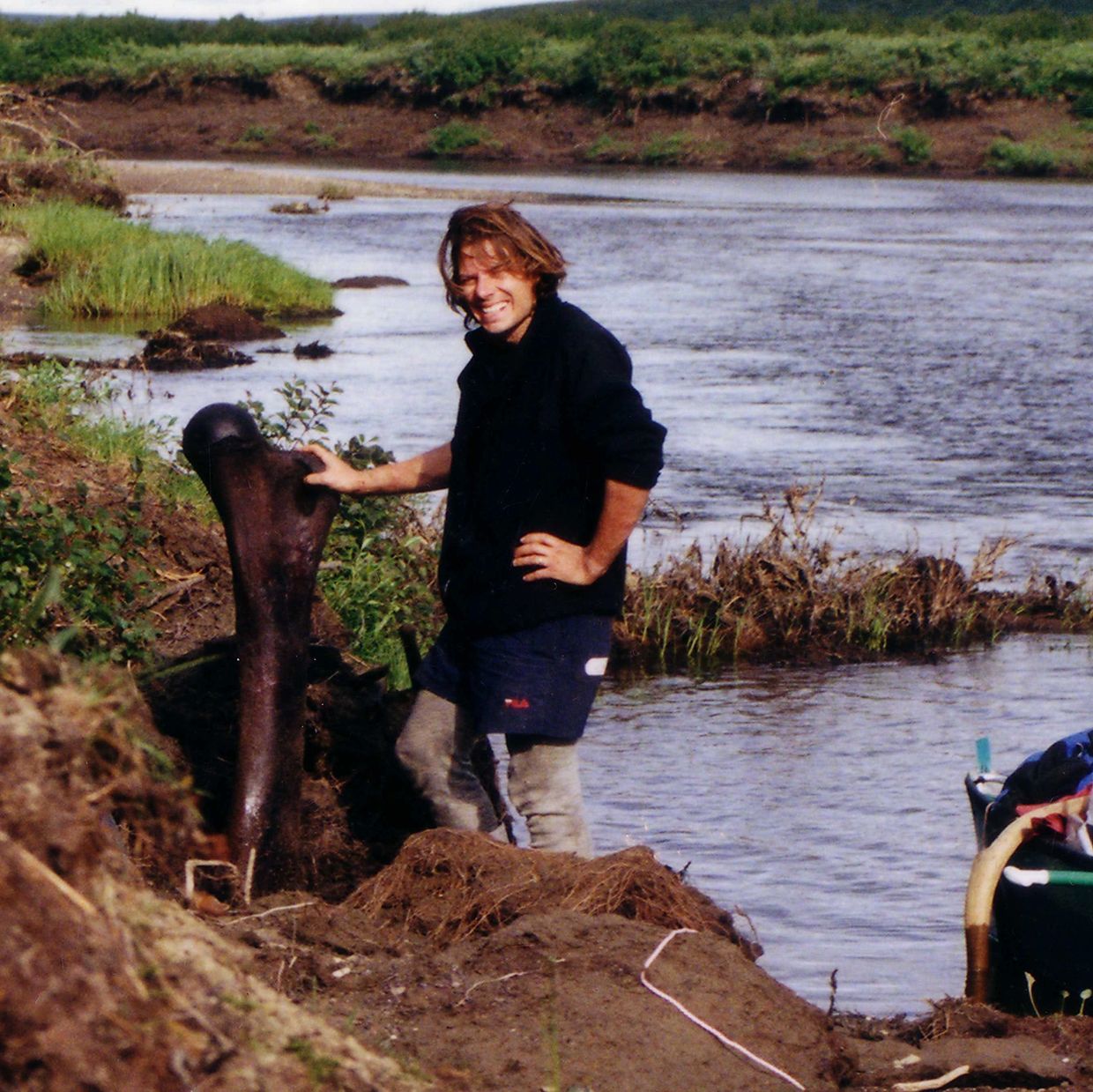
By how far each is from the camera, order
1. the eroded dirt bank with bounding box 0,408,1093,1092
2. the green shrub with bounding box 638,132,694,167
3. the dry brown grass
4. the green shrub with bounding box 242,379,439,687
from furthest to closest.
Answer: the green shrub with bounding box 638,132,694,167, the dry brown grass, the green shrub with bounding box 242,379,439,687, the eroded dirt bank with bounding box 0,408,1093,1092

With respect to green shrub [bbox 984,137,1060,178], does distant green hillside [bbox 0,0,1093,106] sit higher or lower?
higher

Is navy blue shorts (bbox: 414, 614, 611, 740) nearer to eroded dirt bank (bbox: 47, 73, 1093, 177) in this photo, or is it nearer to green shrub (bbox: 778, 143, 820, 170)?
eroded dirt bank (bbox: 47, 73, 1093, 177)

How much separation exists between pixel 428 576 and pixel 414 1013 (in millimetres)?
4958

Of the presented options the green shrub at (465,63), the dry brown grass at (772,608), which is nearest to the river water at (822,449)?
the dry brown grass at (772,608)

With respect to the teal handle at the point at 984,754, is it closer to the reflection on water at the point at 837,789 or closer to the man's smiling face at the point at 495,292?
the reflection on water at the point at 837,789

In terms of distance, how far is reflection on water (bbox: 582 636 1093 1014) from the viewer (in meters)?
6.02

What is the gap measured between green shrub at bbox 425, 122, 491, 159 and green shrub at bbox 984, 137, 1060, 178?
1773 centimetres

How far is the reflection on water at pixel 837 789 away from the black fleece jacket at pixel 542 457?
1605mm

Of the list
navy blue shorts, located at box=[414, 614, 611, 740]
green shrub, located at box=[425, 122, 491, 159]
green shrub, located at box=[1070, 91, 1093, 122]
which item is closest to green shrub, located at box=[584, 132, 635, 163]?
green shrub, located at box=[425, 122, 491, 159]

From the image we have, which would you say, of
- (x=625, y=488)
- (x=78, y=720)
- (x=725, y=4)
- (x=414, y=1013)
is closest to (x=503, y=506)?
(x=625, y=488)

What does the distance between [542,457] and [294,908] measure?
3.82 feet

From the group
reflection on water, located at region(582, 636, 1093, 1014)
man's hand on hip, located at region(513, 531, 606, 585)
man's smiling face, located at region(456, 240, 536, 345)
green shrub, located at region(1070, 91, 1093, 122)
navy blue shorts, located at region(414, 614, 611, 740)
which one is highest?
green shrub, located at region(1070, 91, 1093, 122)

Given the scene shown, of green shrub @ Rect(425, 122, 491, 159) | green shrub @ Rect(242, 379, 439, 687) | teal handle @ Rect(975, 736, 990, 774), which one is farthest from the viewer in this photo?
green shrub @ Rect(425, 122, 491, 159)

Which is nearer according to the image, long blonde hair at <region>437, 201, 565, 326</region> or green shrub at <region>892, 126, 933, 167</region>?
long blonde hair at <region>437, 201, 565, 326</region>
